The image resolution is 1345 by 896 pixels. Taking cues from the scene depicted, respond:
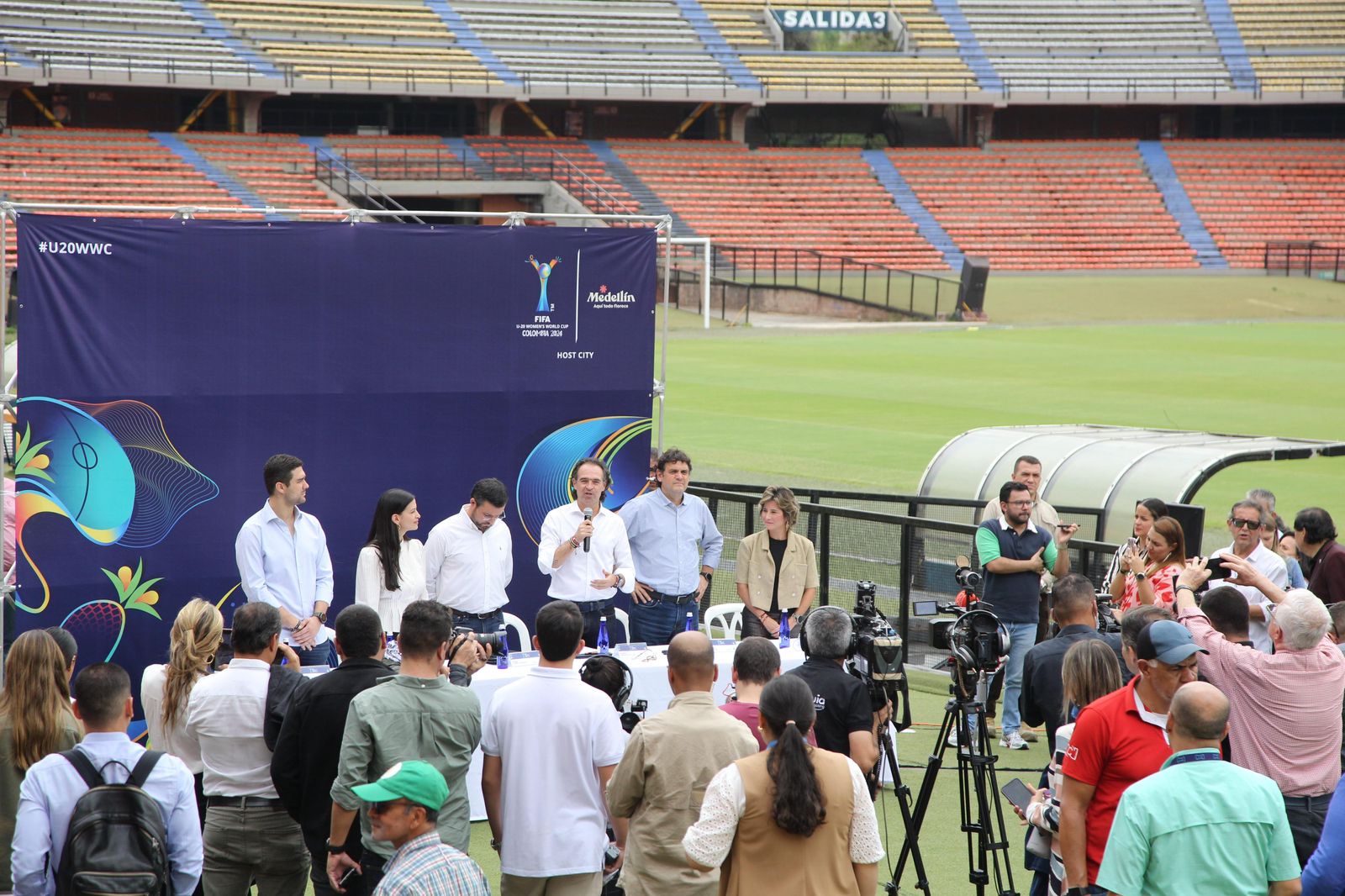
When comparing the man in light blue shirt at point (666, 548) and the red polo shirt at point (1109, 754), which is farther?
the man in light blue shirt at point (666, 548)

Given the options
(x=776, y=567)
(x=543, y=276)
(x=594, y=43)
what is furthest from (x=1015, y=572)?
(x=594, y=43)

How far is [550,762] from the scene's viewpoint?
5449 mm

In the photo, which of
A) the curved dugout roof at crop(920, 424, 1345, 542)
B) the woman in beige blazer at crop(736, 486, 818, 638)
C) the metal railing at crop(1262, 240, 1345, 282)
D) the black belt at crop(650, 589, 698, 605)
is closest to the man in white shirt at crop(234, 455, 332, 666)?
the black belt at crop(650, 589, 698, 605)

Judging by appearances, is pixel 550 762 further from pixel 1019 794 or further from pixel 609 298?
pixel 609 298

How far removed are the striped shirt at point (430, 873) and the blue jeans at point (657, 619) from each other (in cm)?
589

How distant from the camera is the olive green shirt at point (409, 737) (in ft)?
17.3

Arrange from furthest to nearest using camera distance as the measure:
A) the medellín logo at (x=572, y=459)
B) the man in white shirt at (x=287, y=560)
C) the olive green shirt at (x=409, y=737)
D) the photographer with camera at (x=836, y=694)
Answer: the medellín logo at (x=572, y=459) < the man in white shirt at (x=287, y=560) < the photographer with camera at (x=836, y=694) < the olive green shirt at (x=409, y=737)

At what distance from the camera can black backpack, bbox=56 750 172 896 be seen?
15.6 feet

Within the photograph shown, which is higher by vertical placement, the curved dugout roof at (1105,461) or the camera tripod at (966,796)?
the curved dugout roof at (1105,461)

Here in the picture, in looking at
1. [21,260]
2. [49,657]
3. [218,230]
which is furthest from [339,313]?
[49,657]

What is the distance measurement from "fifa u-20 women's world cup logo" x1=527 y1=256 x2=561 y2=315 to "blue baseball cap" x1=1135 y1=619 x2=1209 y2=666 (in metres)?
6.25

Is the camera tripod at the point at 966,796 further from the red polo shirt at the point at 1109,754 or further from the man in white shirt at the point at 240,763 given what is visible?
the man in white shirt at the point at 240,763

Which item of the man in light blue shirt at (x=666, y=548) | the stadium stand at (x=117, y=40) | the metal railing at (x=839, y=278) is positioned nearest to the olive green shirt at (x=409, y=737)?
the man in light blue shirt at (x=666, y=548)

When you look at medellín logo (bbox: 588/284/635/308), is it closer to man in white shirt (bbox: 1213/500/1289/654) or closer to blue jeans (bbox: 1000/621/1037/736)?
blue jeans (bbox: 1000/621/1037/736)
